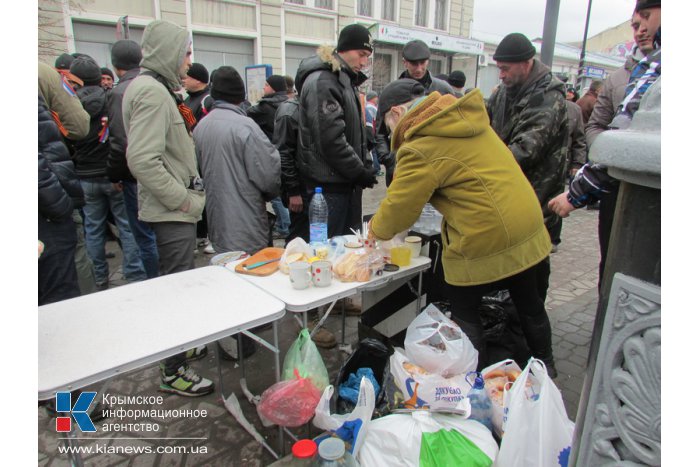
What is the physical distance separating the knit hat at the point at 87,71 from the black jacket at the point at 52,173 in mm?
1894

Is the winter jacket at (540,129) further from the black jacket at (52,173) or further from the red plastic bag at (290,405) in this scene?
the black jacket at (52,173)

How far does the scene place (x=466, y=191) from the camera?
6.42ft

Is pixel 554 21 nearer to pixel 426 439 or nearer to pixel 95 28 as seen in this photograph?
pixel 426 439

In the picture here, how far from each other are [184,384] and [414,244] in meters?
1.69

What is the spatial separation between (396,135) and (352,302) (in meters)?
1.98

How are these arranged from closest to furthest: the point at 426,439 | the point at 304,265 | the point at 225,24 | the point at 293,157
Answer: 1. the point at 426,439
2. the point at 304,265
3. the point at 293,157
4. the point at 225,24

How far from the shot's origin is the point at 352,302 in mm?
3729

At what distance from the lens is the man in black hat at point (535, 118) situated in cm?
270

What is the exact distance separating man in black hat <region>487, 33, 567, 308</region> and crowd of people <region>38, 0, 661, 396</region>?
0.03ft

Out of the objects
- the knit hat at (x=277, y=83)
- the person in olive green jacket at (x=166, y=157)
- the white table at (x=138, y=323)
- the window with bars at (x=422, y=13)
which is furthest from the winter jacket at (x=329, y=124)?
the window with bars at (x=422, y=13)

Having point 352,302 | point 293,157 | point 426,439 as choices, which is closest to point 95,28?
point 293,157

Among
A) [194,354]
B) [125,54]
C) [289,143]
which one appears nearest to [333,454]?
[194,354]

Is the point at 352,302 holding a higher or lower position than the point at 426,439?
lower

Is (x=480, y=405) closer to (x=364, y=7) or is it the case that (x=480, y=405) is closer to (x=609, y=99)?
(x=609, y=99)
